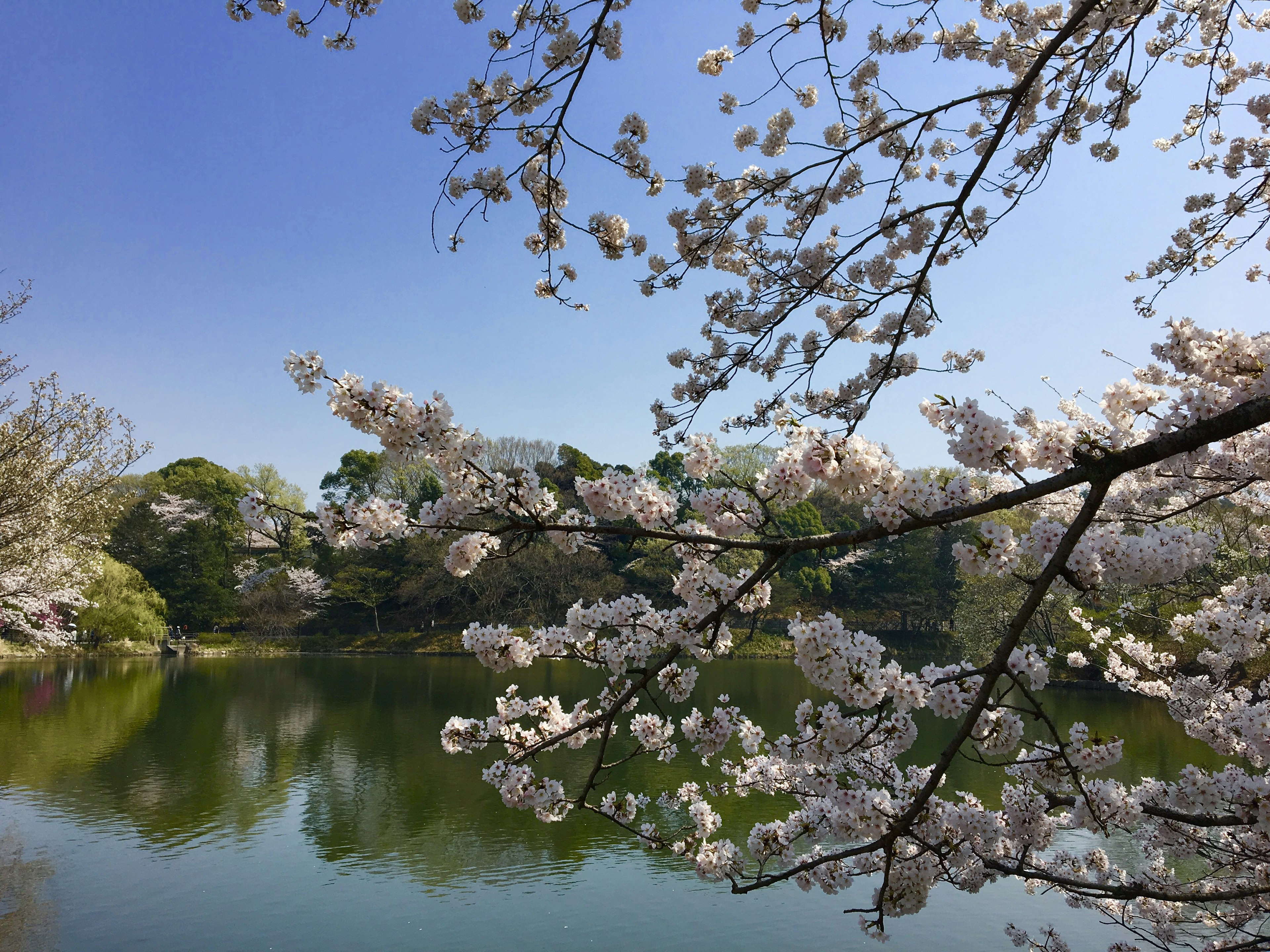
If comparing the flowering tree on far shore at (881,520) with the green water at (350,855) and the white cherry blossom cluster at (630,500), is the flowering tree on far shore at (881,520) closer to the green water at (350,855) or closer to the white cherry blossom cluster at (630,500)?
the white cherry blossom cluster at (630,500)

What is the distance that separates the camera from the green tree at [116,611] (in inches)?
998

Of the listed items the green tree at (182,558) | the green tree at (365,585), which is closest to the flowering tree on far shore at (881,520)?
the green tree at (365,585)

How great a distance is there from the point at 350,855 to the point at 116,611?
2311cm

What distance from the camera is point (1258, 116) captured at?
4645 mm

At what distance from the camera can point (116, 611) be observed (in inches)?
1013

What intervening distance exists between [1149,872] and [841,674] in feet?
16.1

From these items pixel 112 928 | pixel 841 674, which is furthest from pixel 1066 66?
pixel 112 928

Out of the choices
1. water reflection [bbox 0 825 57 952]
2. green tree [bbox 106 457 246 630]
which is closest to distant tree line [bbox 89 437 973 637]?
green tree [bbox 106 457 246 630]

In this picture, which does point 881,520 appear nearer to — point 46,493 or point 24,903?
point 24,903

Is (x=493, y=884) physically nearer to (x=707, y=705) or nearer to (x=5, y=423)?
(x=707, y=705)

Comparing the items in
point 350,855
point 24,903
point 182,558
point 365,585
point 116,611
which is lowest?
point 350,855

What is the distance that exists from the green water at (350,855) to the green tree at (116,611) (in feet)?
39.1

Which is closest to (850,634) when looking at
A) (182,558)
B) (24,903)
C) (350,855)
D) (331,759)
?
(350,855)

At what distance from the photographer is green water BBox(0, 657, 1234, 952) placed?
6.31m
